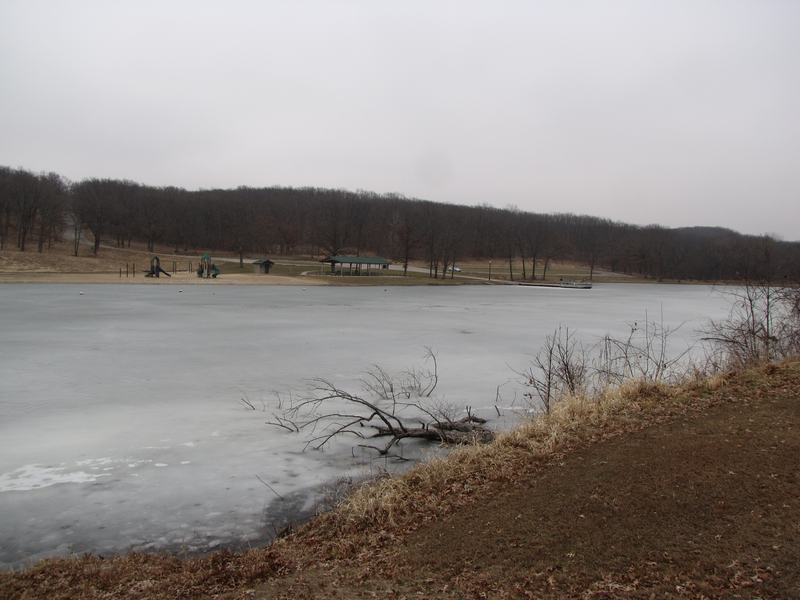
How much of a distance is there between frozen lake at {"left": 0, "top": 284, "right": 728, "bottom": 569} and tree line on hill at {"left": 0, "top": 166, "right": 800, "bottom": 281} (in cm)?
5162

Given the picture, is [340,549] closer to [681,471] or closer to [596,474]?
[596,474]

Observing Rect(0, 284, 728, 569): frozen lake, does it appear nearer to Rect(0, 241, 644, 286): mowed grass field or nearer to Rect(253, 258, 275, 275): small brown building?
Rect(0, 241, 644, 286): mowed grass field

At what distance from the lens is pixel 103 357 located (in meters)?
12.7

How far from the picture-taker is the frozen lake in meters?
5.10

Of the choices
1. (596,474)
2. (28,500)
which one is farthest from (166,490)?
(596,474)

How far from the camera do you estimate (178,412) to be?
8.47m

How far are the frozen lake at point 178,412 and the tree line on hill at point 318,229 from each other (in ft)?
169

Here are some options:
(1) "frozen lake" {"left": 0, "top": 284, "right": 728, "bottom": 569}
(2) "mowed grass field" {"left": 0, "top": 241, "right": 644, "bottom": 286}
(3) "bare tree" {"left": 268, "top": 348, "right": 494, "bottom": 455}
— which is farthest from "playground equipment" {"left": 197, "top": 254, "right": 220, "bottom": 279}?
(3) "bare tree" {"left": 268, "top": 348, "right": 494, "bottom": 455}

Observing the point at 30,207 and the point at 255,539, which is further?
the point at 30,207

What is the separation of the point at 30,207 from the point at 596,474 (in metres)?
79.2

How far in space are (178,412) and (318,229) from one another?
8345cm

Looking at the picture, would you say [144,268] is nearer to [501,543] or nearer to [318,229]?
[318,229]

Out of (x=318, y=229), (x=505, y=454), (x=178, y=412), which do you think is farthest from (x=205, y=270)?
(x=505, y=454)

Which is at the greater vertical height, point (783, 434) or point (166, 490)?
point (783, 434)
